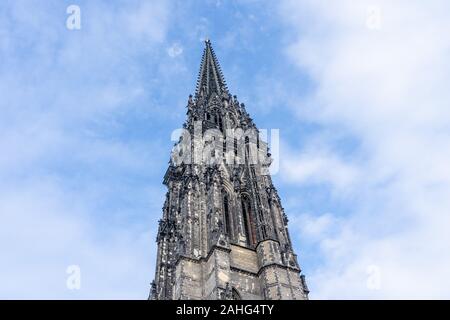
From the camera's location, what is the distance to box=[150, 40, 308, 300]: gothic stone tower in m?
24.2

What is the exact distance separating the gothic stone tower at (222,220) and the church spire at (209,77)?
4.26 m

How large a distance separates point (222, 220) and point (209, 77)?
1086 inches

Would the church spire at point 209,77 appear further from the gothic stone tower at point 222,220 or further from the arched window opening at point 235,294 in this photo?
the arched window opening at point 235,294

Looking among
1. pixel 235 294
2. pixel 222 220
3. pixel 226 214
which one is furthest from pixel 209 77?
pixel 235 294

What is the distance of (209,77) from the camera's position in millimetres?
52469

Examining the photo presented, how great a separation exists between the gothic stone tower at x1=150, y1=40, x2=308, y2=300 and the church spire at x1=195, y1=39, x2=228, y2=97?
4.26 m

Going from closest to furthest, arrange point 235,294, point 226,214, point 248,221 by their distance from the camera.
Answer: point 235,294 → point 226,214 → point 248,221

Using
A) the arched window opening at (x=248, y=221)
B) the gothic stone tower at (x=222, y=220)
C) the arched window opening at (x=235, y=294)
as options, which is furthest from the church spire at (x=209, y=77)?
the arched window opening at (x=235, y=294)

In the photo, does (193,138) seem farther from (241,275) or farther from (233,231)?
(241,275)

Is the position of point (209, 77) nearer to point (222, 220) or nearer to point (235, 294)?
point (222, 220)
